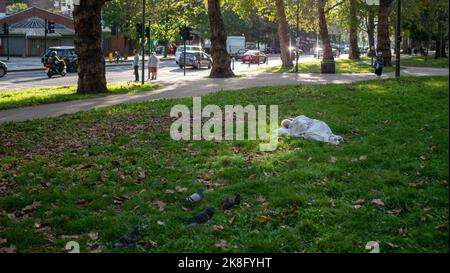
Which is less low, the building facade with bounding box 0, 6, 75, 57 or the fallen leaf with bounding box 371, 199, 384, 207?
the building facade with bounding box 0, 6, 75, 57

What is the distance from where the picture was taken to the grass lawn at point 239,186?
5.32m

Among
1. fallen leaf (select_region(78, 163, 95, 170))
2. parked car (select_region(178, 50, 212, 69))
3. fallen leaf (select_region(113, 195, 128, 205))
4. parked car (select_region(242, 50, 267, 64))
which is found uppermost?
parked car (select_region(242, 50, 267, 64))

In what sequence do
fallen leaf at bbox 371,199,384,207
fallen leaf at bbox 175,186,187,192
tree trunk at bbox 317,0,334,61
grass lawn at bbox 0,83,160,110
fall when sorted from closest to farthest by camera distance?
fallen leaf at bbox 371,199,384,207 < fallen leaf at bbox 175,186,187,192 < grass lawn at bbox 0,83,160,110 < tree trunk at bbox 317,0,334,61

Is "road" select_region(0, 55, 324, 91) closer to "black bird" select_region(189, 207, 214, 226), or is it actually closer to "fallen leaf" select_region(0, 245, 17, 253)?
"fallen leaf" select_region(0, 245, 17, 253)

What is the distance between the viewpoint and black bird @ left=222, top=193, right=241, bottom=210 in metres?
6.32

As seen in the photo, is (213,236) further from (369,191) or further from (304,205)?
(369,191)

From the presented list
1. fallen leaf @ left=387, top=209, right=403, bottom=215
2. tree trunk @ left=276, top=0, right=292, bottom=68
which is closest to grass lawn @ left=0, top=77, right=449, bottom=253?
fallen leaf @ left=387, top=209, right=403, bottom=215

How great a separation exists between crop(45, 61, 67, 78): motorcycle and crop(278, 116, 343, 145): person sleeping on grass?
24.2 metres

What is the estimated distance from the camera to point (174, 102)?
15.2 m

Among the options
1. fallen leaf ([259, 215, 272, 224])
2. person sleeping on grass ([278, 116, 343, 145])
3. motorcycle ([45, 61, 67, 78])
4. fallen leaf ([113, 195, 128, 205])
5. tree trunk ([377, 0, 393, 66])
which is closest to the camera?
fallen leaf ([259, 215, 272, 224])

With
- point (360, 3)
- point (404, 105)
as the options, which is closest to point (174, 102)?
point (404, 105)
